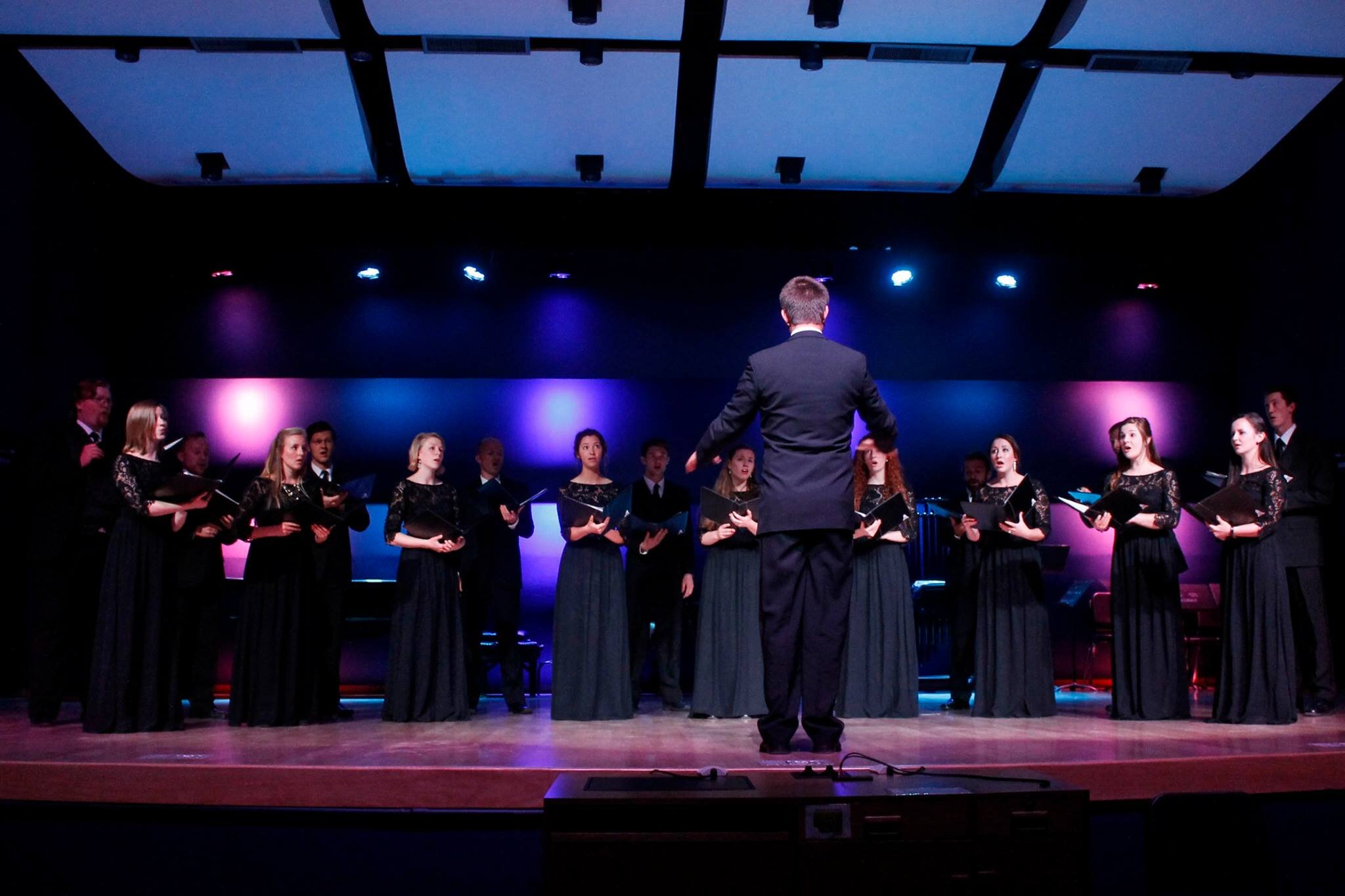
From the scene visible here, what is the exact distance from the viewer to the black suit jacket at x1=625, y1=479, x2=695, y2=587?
21.6 ft

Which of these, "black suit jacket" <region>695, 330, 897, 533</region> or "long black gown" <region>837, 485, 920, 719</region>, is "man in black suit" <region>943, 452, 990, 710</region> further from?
"black suit jacket" <region>695, 330, 897, 533</region>

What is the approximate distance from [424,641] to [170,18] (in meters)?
4.05

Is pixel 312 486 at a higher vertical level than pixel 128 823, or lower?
higher

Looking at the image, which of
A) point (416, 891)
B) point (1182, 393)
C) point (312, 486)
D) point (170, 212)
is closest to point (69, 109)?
point (170, 212)

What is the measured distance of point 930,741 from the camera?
4.21m

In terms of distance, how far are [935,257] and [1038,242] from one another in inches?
31.0

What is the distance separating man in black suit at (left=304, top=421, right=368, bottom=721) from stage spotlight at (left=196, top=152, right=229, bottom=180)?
2.50m

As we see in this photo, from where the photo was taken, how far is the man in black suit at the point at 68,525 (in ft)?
18.2

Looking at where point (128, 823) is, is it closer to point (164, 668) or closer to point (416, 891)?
point (416, 891)

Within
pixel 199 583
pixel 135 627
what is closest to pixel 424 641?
pixel 199 583

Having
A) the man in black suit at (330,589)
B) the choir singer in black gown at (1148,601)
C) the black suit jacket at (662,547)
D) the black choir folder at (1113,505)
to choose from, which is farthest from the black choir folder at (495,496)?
the choir singer in black gown at (1148,601)

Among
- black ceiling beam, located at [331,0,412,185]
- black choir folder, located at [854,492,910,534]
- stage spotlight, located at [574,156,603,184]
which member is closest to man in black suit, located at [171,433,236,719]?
black ceiling beam, located at [331,0,412,185]

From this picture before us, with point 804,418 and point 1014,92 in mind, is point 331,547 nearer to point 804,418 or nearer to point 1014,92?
point 804,418

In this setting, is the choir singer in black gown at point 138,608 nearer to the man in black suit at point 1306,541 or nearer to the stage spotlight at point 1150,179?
the man in black suit at point 1306,541
